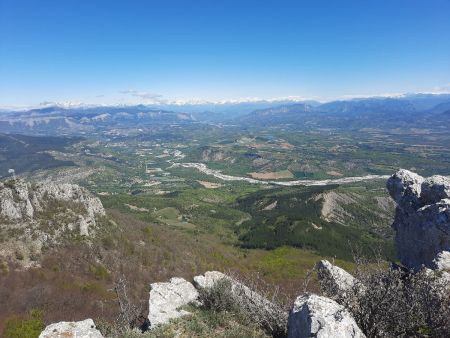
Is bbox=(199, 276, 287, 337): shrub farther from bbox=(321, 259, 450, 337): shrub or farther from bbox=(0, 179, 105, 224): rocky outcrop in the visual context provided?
bbox=(0, 179, 105, 224): rocky outcrop

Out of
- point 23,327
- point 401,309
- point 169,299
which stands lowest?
point 23,327

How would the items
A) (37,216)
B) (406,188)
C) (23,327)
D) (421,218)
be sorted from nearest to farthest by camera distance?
(421,218) < (406,188) < (23,327) < (37,216)

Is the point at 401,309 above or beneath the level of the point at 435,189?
beneath

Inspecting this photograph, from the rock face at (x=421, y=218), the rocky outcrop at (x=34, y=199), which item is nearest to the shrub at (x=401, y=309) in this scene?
the rock face at (x=421, y=218)

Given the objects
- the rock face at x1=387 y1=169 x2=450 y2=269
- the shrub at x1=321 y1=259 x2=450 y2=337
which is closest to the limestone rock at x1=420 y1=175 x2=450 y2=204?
the rock face at x1=387 y1=169 x2=450 y2=269

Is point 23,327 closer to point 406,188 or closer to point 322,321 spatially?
point 322,321

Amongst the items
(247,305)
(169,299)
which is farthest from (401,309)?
(169,299)

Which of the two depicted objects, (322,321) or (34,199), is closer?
(322,321)

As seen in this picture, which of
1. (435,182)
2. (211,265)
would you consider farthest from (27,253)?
(435,182)
